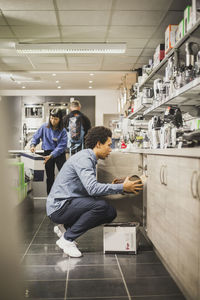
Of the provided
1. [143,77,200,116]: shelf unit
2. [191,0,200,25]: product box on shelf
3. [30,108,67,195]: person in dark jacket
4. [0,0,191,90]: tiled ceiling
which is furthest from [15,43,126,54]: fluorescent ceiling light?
[191,0,200,25]: product box on shelf

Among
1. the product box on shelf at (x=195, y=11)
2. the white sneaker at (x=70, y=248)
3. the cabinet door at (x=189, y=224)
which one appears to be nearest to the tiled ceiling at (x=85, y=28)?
the product box on shelf at (x=195, y=11)

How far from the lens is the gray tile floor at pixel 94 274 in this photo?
1925mm

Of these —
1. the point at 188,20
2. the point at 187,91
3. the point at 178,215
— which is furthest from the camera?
the point at 188,20

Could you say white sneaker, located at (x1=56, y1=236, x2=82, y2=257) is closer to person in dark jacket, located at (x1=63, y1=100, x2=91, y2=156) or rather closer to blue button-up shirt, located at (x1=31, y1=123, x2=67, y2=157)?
blue button-up shirt, located at (x1=31, y1=123, x2=67, y2=157)

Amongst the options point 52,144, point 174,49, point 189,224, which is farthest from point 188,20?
point 52,144

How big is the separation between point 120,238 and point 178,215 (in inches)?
39.1

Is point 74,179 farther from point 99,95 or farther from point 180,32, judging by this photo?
point 99,95

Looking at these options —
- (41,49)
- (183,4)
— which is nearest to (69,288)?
(183,4)

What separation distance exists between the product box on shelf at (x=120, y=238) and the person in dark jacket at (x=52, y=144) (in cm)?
232

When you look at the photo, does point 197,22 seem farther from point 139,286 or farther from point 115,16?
point 139,286

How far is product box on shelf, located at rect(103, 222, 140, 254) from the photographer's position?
2688 millimetres

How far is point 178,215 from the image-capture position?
1.82 m

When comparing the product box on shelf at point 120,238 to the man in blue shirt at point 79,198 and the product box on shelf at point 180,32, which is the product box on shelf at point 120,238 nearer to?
the man in blue shirt at point 79,198

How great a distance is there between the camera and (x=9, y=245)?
588 millimetres
